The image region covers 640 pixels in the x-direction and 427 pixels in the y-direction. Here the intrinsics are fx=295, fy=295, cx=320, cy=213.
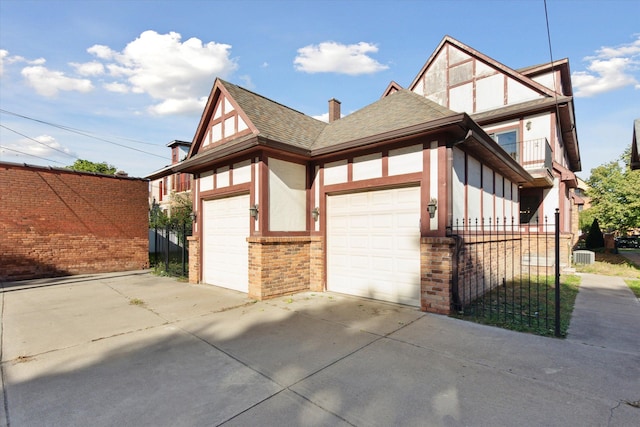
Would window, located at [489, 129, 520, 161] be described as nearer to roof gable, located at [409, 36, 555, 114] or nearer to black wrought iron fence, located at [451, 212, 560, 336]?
roof gable, located at [409, 36, 555, 114]

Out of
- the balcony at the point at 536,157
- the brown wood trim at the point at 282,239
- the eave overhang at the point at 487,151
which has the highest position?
the balcony at the point at 536,157

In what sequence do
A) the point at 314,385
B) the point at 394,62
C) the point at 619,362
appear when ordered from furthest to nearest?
the point at 394,62, the point at 619,362, the point at 314,385

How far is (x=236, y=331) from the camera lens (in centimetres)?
511

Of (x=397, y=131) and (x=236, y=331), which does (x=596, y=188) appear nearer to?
(x=397, y=131)

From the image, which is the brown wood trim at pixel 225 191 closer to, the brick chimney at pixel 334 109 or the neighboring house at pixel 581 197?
the brick chimney at pixel 334 109

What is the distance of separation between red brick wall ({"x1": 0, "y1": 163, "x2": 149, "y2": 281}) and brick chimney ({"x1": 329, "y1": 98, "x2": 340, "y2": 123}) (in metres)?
9.07

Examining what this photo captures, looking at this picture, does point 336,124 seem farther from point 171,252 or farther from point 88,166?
point 88,166

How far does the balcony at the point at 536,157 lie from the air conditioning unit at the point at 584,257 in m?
3.93

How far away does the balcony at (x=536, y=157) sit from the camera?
38.1 feet

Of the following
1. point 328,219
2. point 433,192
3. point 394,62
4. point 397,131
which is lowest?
point 328,219

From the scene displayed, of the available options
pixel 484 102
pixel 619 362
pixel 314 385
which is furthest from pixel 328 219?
pixel 484 102

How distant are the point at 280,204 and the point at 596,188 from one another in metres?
31.9

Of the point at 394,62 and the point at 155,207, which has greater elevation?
the point at 394,62

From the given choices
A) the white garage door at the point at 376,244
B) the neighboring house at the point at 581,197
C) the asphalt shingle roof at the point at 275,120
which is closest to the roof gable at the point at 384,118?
the asphalt shingle roof at the point at 275,120
